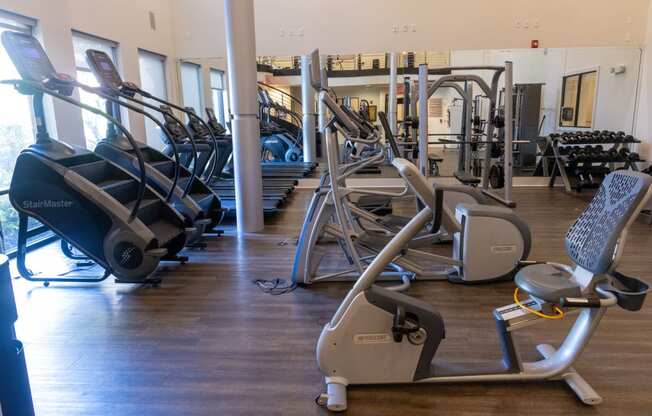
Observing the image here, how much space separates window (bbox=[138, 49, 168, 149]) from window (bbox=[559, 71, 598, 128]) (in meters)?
7.19

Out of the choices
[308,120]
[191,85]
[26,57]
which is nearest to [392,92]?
[308,120]

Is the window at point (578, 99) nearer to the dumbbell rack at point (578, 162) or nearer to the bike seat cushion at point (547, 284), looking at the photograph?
the dumbbell rack at point (578, 162)

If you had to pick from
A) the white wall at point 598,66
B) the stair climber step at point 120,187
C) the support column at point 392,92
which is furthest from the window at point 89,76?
the white wall at point 598,66

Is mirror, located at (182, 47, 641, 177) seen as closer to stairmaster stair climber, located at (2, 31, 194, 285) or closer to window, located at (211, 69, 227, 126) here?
window, located at (211, 69, 227, 126)

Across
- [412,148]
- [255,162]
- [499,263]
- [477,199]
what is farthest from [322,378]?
[412,148]

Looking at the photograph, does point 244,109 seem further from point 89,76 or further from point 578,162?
point 578,162

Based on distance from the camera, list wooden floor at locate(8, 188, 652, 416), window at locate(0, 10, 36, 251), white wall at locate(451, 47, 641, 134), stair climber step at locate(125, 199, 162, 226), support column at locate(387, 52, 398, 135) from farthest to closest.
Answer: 1. support column at locate(387, 52, 398, 135)
2. white wall at locate(451, 47, 641, 134)
3. window at locate(0, 10, 36, 251)
4. stair climber step at locate(125, 199, 162, 226)
5. wooden floor at locate(8, 188, 652, 416)

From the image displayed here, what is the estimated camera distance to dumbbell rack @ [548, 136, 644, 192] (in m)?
6.71

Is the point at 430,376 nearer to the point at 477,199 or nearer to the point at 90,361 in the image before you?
the point at 90,361

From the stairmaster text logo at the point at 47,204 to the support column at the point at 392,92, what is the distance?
6273 mm

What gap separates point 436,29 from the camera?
23.5 feet

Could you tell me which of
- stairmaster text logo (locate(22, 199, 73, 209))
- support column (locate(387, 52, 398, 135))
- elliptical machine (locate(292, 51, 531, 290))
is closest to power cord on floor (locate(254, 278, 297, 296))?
elliptical machine (locate(292, 51, 531, 290))

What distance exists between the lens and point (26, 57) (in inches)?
124

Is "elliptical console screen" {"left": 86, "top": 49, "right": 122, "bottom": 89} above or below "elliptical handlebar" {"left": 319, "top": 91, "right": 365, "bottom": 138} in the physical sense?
above
